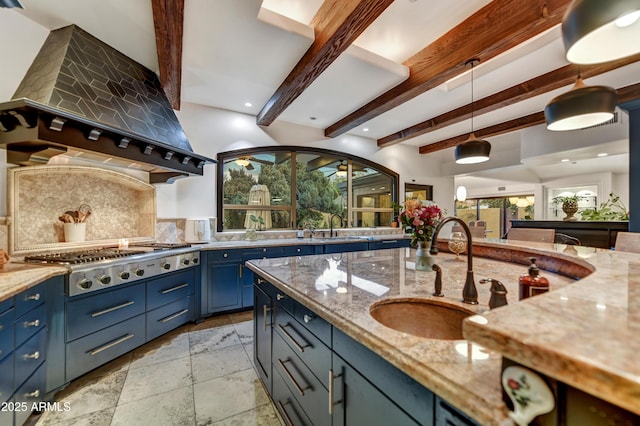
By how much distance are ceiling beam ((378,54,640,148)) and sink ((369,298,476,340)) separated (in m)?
2.68

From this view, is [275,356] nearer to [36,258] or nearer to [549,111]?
[36,258]

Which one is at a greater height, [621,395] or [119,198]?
[119,198]

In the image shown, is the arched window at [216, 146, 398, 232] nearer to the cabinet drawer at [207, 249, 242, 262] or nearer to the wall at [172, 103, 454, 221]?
the wall at [172, 103, 454, 221]

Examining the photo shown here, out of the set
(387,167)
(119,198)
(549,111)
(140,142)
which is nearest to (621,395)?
(549,111)

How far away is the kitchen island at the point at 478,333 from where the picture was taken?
0.40m

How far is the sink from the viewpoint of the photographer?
1154 millimetres

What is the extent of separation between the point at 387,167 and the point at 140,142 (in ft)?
14.6

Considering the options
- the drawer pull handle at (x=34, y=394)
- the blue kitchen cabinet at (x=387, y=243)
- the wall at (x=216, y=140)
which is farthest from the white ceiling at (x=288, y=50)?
the drawer pull handle at (x=34, y=394)

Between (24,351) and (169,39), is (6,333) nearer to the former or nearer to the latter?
(24,351)

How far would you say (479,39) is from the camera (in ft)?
7.23

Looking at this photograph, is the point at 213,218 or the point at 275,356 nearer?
the point at 275,356

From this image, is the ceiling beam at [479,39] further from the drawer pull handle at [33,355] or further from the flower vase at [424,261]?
the drawer pull handle at [33,355]

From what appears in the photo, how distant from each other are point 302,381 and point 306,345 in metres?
0.20

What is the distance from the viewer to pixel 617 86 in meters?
3.28
